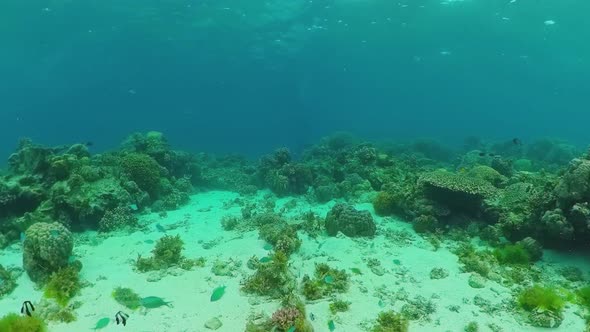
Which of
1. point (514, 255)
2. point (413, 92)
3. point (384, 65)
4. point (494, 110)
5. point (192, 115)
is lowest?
point (192, 115)

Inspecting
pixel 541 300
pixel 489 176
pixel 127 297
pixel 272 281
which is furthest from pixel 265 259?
pixel 489 176

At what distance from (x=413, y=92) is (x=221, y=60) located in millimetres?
66601

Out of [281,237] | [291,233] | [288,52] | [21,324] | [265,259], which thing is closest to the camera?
[21,324]

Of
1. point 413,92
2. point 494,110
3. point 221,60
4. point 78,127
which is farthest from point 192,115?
point 494,110

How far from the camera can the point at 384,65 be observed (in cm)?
7569

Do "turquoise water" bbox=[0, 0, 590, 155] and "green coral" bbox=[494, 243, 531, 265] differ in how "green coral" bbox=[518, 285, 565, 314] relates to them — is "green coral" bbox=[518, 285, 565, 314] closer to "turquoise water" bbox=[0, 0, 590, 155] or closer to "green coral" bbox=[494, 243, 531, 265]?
"green coral" bbox=[494, 243, 531, 265]

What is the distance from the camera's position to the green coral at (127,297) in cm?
902

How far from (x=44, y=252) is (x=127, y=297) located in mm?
2612

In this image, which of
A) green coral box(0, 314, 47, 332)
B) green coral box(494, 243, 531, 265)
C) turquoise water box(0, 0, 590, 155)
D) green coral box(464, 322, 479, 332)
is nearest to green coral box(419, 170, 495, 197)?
green coral box(494, 243, 531, 265)

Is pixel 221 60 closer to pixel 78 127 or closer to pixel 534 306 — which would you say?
pixel 534 306

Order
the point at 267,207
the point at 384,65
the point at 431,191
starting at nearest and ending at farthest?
1. the point at 431,191
2. the point at 267,207
3. the point at 384,65

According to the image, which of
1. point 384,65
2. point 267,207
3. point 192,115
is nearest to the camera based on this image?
point 267,207

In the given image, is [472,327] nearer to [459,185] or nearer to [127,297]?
[459,185]

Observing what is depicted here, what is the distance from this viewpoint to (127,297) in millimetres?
9305
